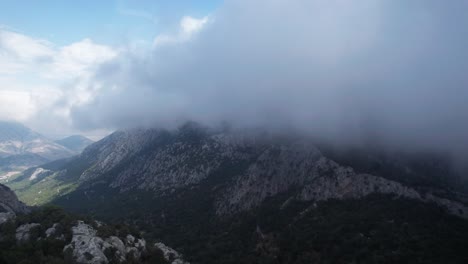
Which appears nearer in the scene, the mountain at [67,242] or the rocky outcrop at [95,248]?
the mountain at [67,242]

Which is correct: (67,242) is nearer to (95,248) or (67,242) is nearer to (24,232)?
(95,248)

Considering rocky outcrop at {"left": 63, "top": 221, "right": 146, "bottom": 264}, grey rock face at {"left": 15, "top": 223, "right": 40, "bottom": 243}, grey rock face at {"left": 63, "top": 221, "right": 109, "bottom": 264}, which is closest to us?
grey rock face at {"left": 63, "top": 221, "right": 109, "bottom": 264}

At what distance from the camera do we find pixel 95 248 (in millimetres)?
129375

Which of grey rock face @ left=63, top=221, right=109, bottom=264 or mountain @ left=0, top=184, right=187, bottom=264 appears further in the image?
grey rock face @ left=63, top=221, right=109, bottom=264

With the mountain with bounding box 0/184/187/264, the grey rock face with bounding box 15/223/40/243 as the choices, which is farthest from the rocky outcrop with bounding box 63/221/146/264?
the grey rock face with bounding box 15/223/40/243

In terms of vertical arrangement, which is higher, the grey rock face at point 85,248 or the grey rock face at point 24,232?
the grey rock face at point 24,232

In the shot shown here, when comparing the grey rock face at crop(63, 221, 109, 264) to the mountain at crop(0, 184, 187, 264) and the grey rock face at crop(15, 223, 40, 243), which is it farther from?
the grey rock face at crop(15, 223, 40, 243)

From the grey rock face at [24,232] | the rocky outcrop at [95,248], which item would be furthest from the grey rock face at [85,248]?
the grey rock face at [24,232]

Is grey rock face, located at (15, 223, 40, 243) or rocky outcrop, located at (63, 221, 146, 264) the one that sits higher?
grey rock face, located at (15, 223, 40, 243)

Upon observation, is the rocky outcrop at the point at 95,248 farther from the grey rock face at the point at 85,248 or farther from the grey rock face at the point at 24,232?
the grey rock face at the point at 24,232

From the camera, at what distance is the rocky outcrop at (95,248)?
124 meters

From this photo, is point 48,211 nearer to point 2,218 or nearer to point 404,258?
point 2,218

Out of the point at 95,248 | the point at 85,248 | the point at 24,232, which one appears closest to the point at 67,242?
the point at 85,248

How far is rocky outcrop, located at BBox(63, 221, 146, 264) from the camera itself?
408 feet
